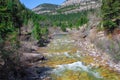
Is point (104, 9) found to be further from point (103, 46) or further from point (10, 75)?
point (10, 75)

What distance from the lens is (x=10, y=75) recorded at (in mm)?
27109

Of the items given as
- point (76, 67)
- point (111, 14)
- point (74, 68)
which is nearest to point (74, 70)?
point (74, 68)

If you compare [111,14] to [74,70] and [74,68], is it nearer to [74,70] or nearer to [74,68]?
[74,68]

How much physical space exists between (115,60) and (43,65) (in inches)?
411

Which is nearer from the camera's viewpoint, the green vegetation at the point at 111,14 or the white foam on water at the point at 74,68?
the white foam on water at the point at 74,68

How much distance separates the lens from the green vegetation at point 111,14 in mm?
47844

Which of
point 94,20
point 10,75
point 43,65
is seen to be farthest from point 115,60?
point 94,20

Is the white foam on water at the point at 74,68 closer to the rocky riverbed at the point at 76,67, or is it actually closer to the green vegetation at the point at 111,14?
the rocky riverbed at the point at 76,67

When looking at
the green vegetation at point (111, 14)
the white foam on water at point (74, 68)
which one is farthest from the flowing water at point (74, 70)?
the green vegetation at point (111, 14)

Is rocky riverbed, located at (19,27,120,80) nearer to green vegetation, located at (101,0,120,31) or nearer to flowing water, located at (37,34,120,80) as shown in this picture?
flowing water, located at (37,34,120,80)

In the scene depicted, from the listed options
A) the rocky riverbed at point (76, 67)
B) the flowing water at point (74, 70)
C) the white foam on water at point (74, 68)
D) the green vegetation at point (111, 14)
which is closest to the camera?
the flowing water at point (74, 70)

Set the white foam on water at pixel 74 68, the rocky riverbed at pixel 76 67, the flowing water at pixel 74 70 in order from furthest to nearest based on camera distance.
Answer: the white foam on water at pixel 74 68
the rocky riverbed at pixel 76 67
the flowing water at pixel 74 70

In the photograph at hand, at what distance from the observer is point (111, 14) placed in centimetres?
4881

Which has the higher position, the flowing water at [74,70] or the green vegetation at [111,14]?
the green vegetation at [111,14]
